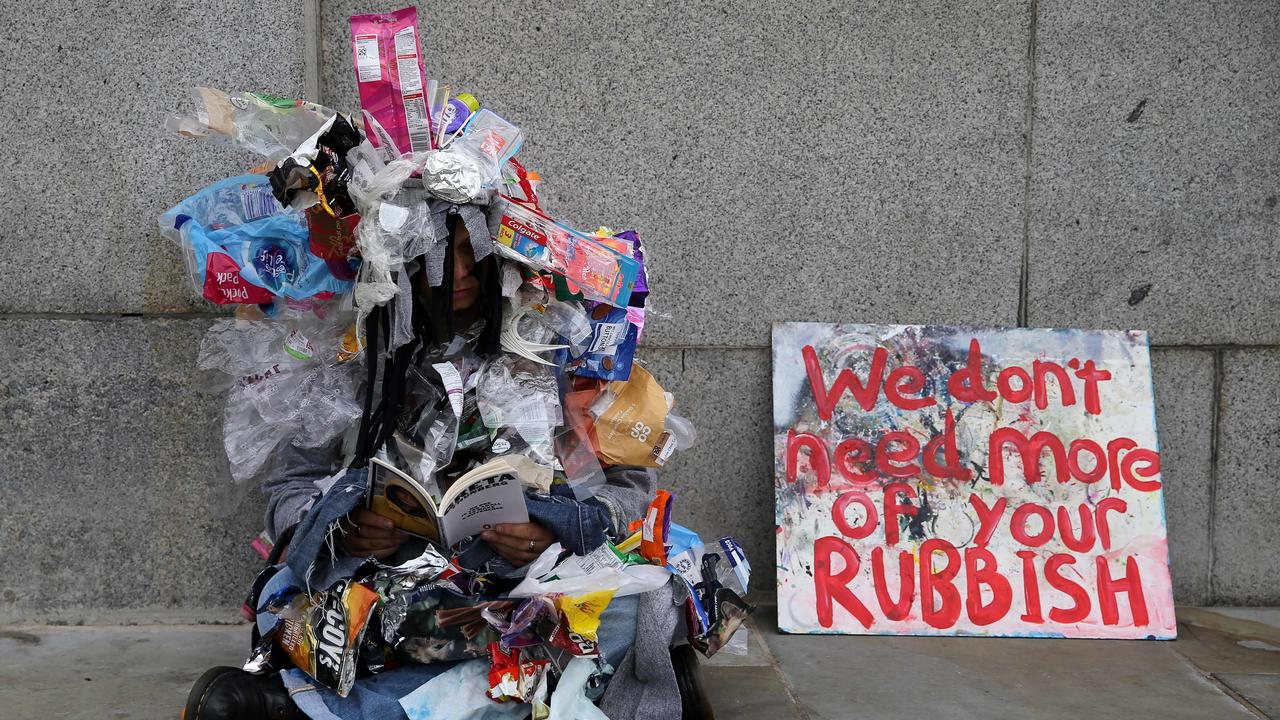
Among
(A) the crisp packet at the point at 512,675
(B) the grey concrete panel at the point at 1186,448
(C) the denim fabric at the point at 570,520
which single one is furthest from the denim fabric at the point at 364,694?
(B) the grey concrete panel at the point at 1186,448

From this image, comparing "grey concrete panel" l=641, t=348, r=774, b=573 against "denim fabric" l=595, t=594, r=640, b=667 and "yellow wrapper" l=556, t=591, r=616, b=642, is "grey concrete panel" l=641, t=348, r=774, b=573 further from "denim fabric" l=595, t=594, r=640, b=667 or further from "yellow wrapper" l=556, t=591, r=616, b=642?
"yellow wrapper" l=556, t=591, r=616, b=642

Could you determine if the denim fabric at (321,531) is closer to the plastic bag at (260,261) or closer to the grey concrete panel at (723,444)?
the plastic bag at (260,261)

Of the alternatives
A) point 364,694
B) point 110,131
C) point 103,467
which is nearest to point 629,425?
point 364,694

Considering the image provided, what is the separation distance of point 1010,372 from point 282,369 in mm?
2218

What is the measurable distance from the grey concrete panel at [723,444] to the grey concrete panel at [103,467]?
4.31 feet

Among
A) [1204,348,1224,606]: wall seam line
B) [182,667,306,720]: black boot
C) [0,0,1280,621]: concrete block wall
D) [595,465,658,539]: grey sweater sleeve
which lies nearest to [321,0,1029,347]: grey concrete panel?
[0,0,1280,621]: concrete block wall

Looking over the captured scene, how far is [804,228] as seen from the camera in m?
3.30

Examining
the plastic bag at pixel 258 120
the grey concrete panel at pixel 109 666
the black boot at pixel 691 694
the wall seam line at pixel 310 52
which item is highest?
the wall seam line at pixel 310 52

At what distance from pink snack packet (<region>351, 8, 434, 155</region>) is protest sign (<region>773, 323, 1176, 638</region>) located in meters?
1.46

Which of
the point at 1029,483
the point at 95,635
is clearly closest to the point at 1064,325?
the point at 1029,483

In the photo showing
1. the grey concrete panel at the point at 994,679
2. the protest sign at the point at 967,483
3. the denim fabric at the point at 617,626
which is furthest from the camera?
the protest sign at the point at 967,483

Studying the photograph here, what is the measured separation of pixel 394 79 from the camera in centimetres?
221

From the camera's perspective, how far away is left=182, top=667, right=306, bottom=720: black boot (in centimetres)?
206

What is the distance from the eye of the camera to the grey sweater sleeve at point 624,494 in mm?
2318
